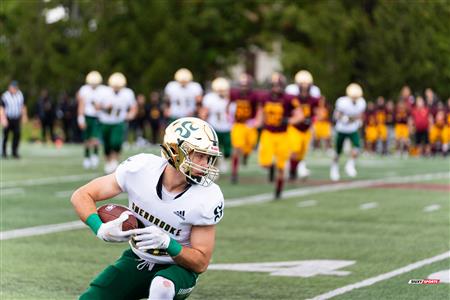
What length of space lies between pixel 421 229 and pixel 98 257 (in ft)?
13.8

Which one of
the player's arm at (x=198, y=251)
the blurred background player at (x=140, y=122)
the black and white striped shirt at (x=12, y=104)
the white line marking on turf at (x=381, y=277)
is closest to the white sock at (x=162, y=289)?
the player's arm at (x=198, y=251)

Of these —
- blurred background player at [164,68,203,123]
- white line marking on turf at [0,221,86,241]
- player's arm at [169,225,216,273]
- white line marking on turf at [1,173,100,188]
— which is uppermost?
blurred background player at [164,68,203,123]

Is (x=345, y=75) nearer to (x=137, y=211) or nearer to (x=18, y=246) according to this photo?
(x=18, y=246)

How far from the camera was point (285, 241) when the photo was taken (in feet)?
40.3

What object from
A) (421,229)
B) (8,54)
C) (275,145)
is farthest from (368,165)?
(8,54)

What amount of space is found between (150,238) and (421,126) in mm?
28900

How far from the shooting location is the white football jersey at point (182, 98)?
72.4 ft

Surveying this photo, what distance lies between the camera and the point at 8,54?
50.8m

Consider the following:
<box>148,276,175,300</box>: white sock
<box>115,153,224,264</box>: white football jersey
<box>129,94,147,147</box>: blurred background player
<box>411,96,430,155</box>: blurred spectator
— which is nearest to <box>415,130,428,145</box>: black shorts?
<box>411,96,430,155</box>: blurred spectator

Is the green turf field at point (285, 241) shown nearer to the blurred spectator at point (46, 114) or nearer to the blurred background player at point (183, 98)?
the blurred background player at point (183, 98)

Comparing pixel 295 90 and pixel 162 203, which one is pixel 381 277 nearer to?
pixel 162 203

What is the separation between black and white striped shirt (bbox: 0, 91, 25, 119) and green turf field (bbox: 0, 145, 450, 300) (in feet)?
15.6

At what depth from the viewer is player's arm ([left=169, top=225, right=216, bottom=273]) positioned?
6246mm

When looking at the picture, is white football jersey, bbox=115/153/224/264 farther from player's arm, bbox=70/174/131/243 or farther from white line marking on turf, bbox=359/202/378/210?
white line marking on turf, bbox=359/202/378/210
